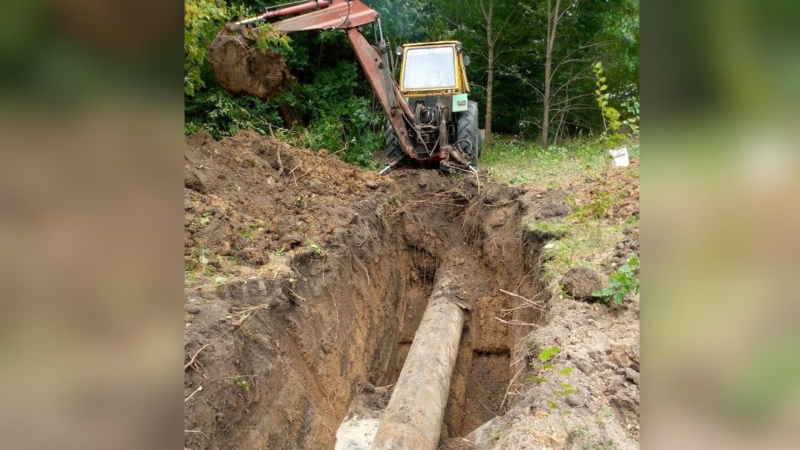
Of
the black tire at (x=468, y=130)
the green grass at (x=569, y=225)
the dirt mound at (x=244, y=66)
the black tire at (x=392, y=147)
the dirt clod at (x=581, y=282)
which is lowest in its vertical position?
the dirt clod at (x=581, y=282)

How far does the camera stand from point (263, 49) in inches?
345

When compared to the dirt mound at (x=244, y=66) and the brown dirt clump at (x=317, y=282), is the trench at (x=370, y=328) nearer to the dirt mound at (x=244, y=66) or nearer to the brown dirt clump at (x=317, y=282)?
the brown dirt clump at (x=317, y=282)

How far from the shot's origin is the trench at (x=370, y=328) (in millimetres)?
4512

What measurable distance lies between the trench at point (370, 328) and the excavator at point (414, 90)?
1.65 m

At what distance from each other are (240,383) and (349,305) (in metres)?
2.39

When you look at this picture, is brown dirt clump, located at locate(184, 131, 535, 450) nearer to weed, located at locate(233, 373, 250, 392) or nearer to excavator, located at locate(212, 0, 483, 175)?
weed, located at locate(233, 373, 250, 392)

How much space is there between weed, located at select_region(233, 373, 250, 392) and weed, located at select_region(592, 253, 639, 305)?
291 cm

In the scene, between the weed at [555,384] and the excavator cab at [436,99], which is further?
the excavator cab at [436,99]

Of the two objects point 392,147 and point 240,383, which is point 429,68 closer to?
point 392,147

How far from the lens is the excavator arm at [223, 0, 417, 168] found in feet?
28.6

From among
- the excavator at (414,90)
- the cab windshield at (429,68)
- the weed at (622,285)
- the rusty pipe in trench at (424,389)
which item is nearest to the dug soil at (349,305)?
the weed at (622,285)

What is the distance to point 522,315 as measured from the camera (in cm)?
647

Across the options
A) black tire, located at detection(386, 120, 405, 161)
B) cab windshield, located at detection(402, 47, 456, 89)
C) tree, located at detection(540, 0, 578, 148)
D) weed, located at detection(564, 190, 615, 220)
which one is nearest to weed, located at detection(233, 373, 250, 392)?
weed, located at detection(564, 190, 615, 220)
